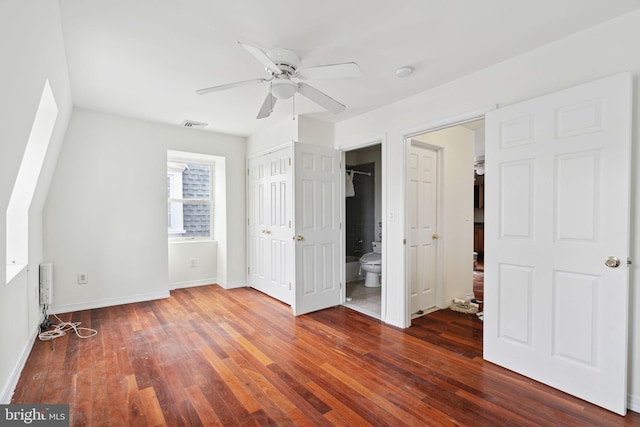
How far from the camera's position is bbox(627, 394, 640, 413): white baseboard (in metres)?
1.85

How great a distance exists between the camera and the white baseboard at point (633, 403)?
6.05 feet

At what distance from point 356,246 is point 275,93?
4058 millimetres

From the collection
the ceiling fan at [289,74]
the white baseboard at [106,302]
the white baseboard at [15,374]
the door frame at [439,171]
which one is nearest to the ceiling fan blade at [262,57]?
the ceiling fan at [289,74]

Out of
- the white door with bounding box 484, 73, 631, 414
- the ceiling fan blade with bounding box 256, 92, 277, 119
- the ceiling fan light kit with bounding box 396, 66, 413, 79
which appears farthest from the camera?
the ceiling fan light kit with bounding box 396, 66, 413, 79

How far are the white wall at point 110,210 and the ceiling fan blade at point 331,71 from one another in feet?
10.1

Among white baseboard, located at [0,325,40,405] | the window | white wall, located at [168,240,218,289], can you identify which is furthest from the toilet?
white baseboard, located at [0,325,40,405]

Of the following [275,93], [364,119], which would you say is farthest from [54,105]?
[364,119]

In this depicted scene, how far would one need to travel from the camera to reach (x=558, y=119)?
209cm

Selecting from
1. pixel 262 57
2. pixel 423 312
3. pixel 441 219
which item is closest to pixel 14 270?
pixel 262 57

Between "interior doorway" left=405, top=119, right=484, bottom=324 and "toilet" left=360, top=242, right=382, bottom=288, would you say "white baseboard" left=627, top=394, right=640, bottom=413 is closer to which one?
"interior doorway" left=405, top=119, right=484, bottom=324

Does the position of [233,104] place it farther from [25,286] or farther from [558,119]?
[558,119]

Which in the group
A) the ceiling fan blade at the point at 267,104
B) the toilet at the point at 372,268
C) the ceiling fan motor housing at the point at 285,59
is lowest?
the toilet at the point at 372,268

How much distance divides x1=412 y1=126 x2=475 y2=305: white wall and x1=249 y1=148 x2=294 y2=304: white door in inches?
77.1

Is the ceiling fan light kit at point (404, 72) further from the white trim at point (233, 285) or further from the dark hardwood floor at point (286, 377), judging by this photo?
the white trim at point (233, 285)
